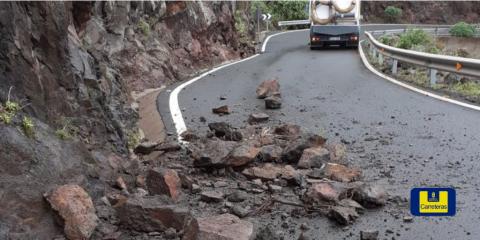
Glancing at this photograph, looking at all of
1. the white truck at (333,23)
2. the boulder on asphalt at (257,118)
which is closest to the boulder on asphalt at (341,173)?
the boulder on asphalt at (257,118)

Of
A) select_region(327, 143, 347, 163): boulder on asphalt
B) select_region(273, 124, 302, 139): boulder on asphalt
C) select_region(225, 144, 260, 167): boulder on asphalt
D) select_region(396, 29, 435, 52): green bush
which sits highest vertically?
select_region(225, 144, 260, 167): boulder on asphalt

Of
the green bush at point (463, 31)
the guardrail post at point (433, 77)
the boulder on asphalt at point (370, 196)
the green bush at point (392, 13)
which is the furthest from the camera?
the green bush at point (392, 13)

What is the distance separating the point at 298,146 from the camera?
223 inches

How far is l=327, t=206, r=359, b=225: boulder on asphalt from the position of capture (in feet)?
13.3

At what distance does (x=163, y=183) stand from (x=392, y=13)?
173 ft

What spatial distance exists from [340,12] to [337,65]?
29.8ft

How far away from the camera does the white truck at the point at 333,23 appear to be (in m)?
25.3

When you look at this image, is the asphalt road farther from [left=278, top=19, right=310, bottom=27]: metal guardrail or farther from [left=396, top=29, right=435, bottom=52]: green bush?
[left=278, top=19, right=310, bottom=27]: metal guardrail

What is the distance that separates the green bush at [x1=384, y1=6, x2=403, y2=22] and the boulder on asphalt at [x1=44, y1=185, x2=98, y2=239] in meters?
53.4

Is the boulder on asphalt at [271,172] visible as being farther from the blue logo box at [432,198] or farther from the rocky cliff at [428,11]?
the rocky cliff at [428,11]

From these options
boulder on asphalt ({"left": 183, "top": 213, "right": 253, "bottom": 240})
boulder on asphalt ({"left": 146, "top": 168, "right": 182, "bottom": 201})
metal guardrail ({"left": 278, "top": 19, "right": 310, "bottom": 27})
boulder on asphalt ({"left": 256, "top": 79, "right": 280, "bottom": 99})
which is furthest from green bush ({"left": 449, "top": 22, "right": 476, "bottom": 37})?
boulder on asphalt ({"left": 183, "top": 213, "right": 253, "bottom": 240})

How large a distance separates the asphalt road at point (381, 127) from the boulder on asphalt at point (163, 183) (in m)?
1.29

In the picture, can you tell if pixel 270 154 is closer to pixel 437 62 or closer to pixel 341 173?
pixel 341 173

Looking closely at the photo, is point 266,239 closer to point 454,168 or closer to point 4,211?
point 4,211
